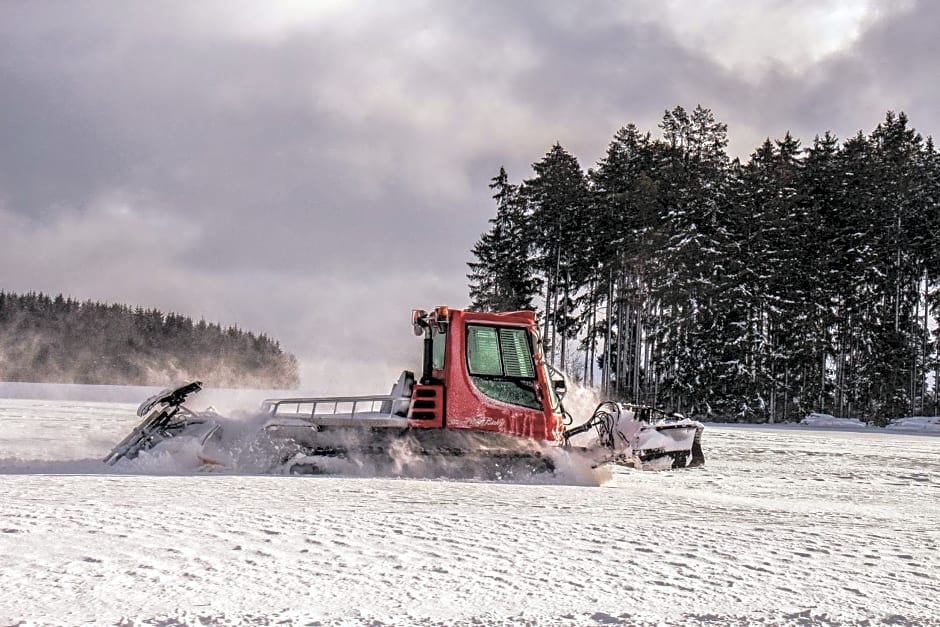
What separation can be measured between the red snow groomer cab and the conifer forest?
77.3ft

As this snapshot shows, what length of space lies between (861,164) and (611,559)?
38210 millimetres

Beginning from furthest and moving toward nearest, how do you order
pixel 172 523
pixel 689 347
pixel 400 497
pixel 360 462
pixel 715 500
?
pixel 689 347 → pixel 360 462 → pixel 715 500 → pixel 400 497 → pixel 172 523

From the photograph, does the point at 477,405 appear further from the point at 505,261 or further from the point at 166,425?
the point at 505,261

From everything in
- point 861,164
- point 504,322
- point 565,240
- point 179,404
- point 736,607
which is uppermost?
point 861,164

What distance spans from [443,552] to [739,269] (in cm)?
3102

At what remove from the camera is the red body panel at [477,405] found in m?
9.35

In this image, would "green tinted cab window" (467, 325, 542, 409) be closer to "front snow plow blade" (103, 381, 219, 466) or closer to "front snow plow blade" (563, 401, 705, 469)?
"front snow plow blade" (563, 401, 705, 469)

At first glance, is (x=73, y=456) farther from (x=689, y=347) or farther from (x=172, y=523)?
(x=689, y=347)

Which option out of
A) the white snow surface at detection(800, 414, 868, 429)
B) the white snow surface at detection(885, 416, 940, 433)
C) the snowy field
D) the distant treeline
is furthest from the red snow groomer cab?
the distant treeline

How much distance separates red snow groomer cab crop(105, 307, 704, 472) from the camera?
9250 mm

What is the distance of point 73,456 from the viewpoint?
10.7 meters

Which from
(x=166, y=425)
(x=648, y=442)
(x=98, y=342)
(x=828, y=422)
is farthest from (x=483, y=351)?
(x=98, y=342)

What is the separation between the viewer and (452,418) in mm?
9328

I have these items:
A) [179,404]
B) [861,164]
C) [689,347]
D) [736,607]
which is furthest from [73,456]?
[861,164]
